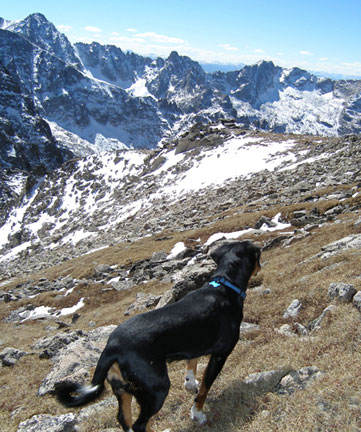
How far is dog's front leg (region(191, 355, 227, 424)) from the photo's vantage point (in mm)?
5262

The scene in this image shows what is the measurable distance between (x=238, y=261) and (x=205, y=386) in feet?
6.66

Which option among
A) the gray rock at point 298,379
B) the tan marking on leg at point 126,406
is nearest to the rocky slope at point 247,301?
the gray rock at point 298,379

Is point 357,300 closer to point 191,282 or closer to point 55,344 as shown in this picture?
point 191,282

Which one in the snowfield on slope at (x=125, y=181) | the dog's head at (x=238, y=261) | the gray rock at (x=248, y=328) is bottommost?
the snowfield on slope at (x=125, y=181)

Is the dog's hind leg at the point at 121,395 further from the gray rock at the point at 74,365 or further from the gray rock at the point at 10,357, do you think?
the gray rock at the point at 10,357

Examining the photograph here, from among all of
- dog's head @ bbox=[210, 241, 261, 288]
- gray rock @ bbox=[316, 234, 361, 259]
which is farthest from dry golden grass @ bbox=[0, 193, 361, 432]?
dog's head @ bbox=[210, 241, 261, 288]

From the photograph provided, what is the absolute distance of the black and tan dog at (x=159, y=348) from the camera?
183 inches

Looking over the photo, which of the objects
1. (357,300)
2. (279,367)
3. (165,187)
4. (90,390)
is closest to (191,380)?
(279,367)

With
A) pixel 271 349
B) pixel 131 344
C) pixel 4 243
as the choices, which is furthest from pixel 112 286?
pixel 4 243

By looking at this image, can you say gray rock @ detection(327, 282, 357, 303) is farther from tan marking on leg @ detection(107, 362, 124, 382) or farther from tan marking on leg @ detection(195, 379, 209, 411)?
tan marking on leg @ detection(107, 362, 124, 382)

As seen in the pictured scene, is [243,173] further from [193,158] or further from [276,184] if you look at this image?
[193,158]

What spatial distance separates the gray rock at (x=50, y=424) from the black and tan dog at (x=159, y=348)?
5.70 ft

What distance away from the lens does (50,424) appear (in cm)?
653

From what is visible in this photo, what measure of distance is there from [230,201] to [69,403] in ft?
120
